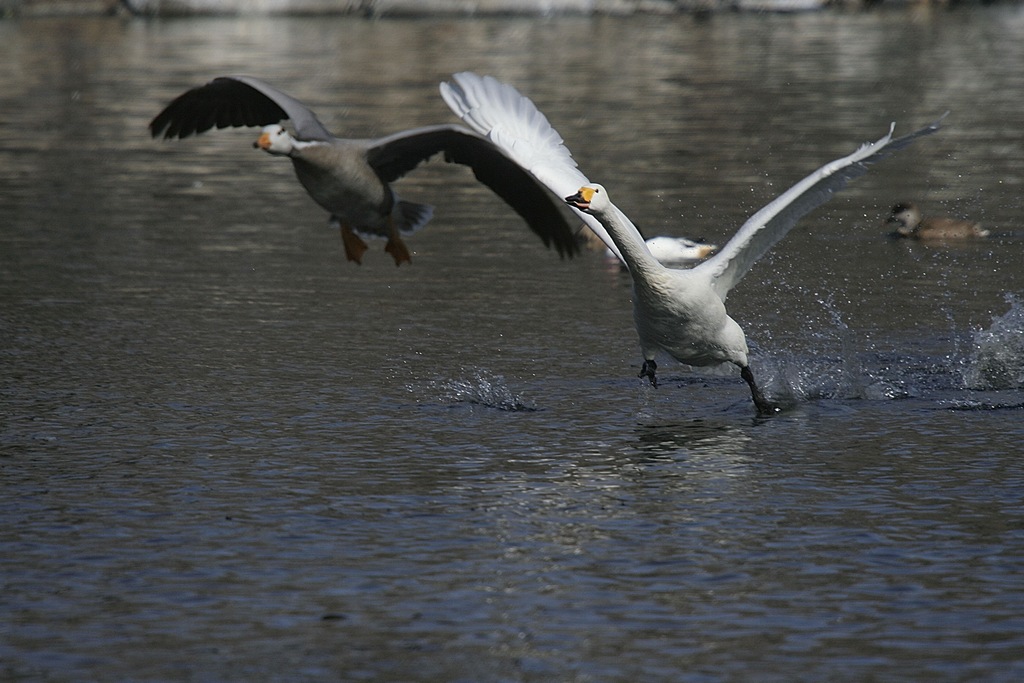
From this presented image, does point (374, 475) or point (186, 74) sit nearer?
point (374, 475)

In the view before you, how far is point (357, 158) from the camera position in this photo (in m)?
9.88

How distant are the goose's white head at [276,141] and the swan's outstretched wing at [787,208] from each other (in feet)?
8.27

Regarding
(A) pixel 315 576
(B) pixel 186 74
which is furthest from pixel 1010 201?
(B) pixel 186 74

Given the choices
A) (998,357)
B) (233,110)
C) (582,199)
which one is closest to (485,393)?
(582,199)

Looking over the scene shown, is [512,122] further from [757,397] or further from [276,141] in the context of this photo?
[757,397]

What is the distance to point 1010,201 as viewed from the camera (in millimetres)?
17547

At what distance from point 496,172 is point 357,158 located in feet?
3.33

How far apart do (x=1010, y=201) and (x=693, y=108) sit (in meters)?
11.3

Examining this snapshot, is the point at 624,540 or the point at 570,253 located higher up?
the point at 570,253

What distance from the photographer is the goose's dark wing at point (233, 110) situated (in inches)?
394

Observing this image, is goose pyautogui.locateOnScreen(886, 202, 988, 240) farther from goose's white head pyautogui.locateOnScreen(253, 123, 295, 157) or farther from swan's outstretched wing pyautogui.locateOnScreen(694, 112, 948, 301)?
goose's white head pyautogui.locateOnScreen(253, 123, 295, 157)

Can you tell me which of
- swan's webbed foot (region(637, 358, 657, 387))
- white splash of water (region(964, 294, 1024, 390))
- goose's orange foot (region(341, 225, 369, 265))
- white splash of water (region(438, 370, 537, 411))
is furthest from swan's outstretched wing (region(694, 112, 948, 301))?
goose's orange foot (region(341, 225, 369, 265))

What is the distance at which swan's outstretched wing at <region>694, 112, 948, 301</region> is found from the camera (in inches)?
359

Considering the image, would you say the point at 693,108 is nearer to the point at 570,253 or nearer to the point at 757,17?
the point at 570,253
